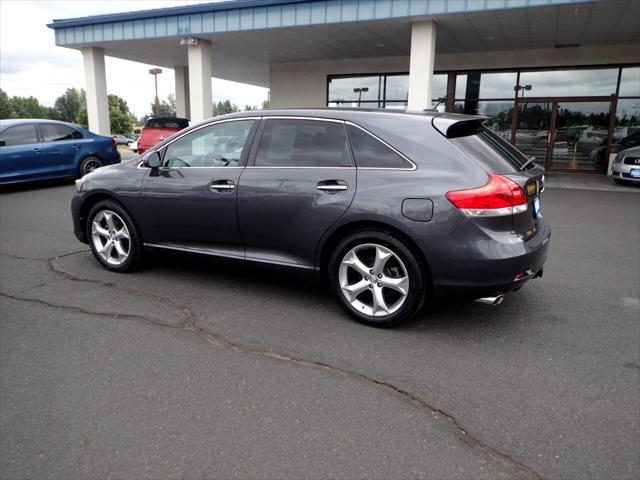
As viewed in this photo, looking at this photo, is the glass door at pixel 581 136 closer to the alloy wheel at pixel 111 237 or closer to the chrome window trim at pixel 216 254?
the chrome window trim at pixel 216 254

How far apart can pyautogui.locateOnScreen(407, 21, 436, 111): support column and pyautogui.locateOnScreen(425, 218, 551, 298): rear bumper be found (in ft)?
31.9

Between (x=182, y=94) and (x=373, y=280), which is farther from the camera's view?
(x=182, y=94)

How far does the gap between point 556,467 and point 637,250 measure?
517 centimetres

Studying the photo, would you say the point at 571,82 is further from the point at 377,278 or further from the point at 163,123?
the point at 377,278

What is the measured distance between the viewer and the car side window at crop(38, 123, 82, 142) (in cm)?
1135

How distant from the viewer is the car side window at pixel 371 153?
3814 millimetres

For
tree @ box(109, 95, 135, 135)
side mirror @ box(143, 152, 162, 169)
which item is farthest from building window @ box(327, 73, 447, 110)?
tree @ box(109, 95, 135, 135)

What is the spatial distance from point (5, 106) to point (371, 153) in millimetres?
128703

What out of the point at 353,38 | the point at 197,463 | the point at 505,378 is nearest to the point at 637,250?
the point at 505,378

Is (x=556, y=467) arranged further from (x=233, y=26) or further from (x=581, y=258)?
(x=233, y=26)

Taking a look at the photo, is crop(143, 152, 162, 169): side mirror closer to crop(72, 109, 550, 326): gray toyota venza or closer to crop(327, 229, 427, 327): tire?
crop(72, 109, 550, 326): gray toyota venza

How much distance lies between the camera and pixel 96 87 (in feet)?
57.5

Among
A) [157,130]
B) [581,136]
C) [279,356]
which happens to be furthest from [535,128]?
[279,356]

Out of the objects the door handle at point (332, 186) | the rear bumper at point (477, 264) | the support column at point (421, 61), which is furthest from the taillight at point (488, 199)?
the support column at point (421, 61)
